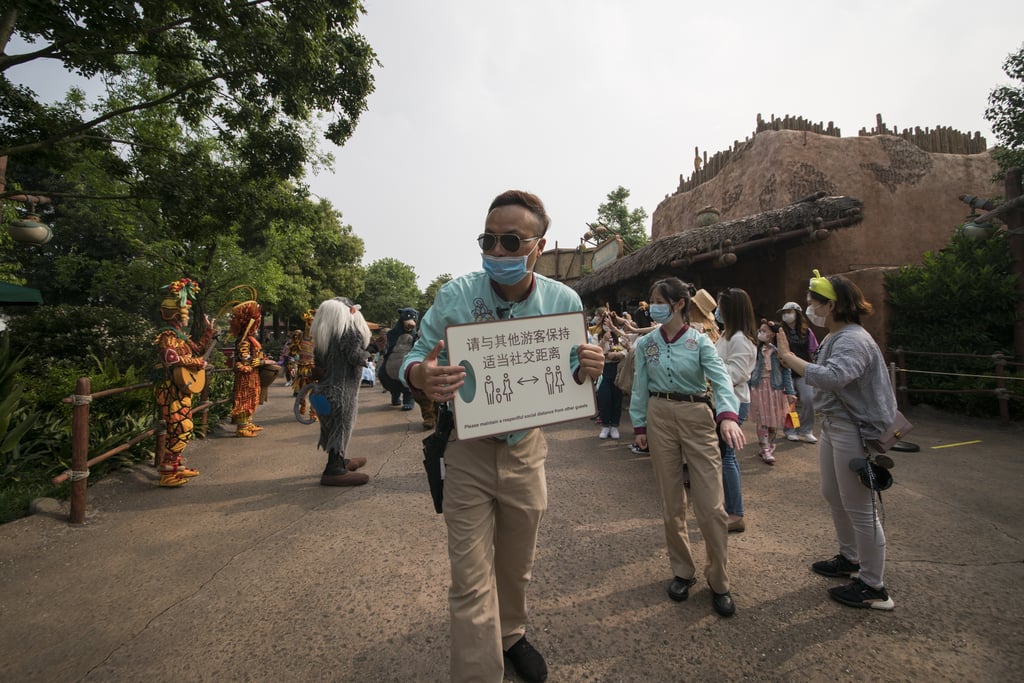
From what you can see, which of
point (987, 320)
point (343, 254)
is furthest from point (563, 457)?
point (343, 254)

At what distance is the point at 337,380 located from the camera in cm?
498

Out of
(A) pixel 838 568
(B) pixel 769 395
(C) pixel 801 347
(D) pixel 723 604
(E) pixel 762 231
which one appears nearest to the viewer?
(D) pixel 723 604

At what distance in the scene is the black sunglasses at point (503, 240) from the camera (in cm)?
192

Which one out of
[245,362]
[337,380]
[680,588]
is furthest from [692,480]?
[245,362]

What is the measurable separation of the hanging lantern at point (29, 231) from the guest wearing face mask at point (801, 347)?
420 inches

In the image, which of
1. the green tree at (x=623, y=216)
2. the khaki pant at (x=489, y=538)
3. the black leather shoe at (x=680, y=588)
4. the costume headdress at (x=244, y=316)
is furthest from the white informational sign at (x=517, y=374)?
the green tree at (x=623, y=216)

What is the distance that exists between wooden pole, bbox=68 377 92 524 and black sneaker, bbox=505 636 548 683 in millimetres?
4032

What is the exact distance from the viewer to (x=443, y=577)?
297 cm

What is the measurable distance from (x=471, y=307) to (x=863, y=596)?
8.90 feet

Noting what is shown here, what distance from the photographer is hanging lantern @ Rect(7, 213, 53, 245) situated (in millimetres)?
6962

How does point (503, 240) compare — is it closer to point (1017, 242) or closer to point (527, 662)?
point (527, 662)

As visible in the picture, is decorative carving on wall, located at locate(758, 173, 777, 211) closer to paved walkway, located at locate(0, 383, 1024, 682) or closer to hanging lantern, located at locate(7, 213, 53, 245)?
paved walkway, located at locate(0, 383, 1024, 682)

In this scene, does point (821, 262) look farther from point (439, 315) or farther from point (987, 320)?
point (439, 315)

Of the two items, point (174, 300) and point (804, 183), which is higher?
point (804, 183)
